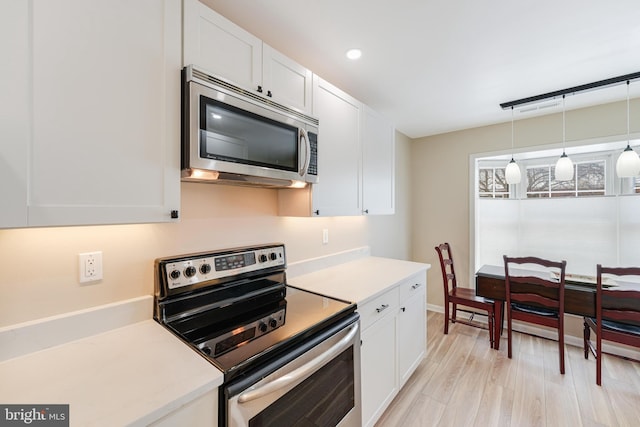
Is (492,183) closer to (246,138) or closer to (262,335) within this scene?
(246,138)

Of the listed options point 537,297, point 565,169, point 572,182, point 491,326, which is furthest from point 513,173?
point 491,326

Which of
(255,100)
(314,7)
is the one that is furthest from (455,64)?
(255,100)

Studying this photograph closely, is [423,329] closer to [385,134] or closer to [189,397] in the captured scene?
[385,134]

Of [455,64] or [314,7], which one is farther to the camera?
[455,64]

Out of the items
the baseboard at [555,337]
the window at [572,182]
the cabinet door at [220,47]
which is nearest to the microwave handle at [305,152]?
the cabinet door at [220,47]

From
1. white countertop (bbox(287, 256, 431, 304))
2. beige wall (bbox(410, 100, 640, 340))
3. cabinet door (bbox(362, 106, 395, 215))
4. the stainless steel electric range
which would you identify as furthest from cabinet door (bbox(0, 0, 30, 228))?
beige wall (bbox(410, 100, 640, 340))

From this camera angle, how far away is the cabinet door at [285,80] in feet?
4.74

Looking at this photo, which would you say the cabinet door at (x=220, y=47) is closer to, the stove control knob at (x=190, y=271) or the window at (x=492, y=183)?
the stove control knob at (x=190, y=271)

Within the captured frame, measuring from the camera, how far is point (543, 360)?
2543mm

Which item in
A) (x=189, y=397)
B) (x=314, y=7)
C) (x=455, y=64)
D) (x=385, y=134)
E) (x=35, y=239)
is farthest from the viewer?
(x=385, y=134)

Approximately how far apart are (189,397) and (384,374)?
1.44 m

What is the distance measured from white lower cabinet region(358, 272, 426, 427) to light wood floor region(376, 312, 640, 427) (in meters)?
0.20

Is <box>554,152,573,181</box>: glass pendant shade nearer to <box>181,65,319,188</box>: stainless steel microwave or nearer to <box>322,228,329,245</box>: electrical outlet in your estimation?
<box>322,228,329,245</box>: electrical outlet

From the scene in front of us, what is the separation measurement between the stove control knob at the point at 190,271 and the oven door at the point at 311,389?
2.03 feet
